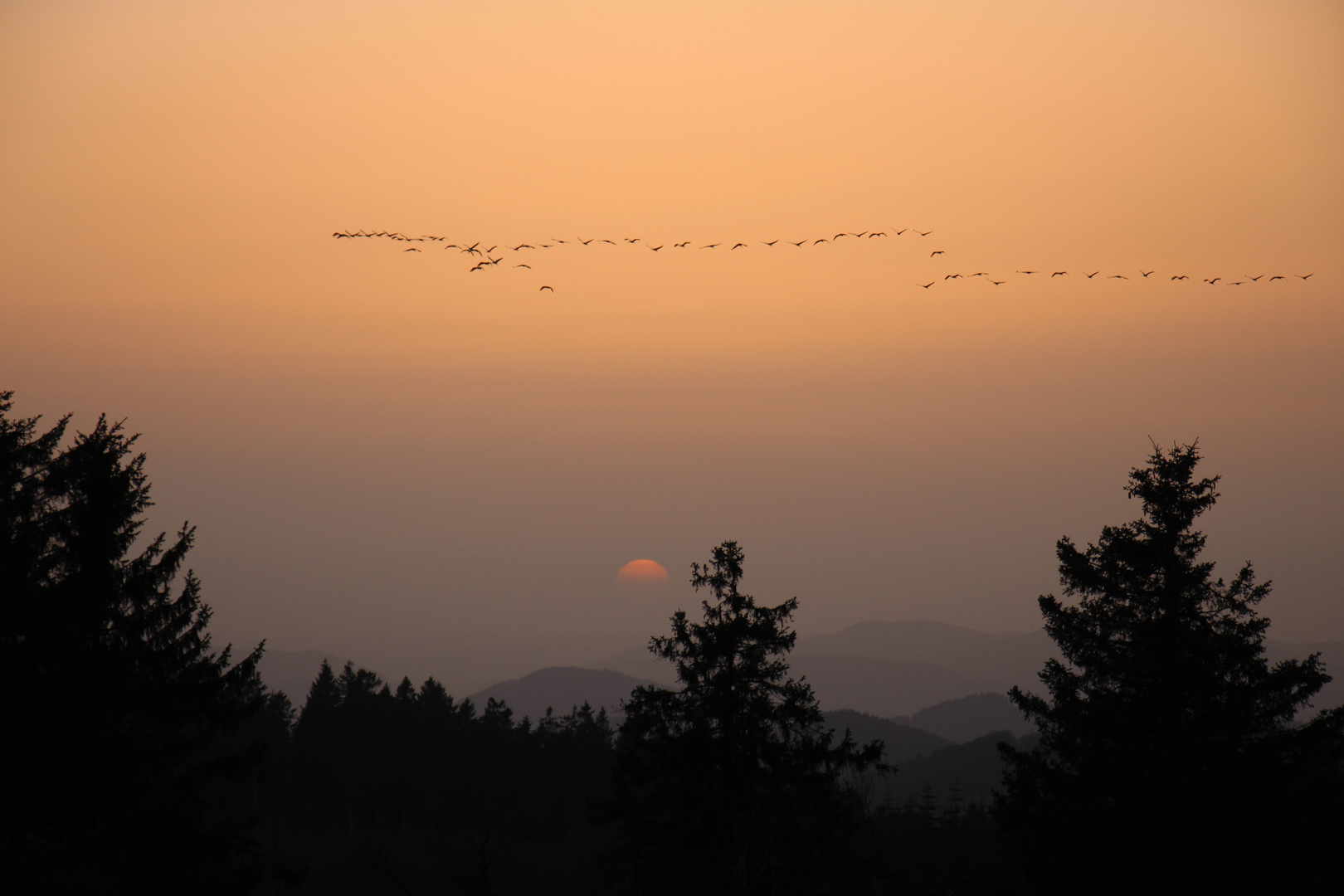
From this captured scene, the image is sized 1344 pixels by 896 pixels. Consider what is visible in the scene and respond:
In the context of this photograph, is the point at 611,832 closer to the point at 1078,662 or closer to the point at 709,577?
the point at 709,577

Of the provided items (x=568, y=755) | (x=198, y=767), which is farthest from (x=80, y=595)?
(x=568, y=755)

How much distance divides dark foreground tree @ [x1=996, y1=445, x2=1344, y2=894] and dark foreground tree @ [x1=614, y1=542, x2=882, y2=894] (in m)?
4.89

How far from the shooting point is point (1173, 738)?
21078 millimetres

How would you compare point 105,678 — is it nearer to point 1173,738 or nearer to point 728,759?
point 728,759

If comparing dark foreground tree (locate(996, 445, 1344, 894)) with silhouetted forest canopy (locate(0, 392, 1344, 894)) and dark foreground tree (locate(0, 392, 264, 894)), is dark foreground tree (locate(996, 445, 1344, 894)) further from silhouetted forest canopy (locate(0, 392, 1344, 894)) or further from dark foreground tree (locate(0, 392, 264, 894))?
dark foreground tree (locate(0, 392, 264, 894))

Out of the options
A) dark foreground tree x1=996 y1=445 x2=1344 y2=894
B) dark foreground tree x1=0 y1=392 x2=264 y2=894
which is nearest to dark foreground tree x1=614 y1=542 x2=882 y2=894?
dark foreground tree x1=996 y1=445 x2=1344 y2=894

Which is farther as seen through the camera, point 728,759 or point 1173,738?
point 728,759

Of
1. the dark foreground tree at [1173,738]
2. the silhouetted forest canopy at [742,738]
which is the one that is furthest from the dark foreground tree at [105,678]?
the dark foreground tree at [1173,738]

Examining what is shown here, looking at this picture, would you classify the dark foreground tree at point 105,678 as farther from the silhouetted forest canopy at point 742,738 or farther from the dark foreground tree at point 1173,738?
the dark foreground tree at point 1173,738

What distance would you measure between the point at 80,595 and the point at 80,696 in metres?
1.91

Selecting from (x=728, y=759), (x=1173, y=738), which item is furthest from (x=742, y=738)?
(x=1173, y=738)

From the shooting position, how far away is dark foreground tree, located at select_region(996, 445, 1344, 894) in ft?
68.5

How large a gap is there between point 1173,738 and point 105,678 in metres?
20.6

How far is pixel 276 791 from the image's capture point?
70.2 metres
